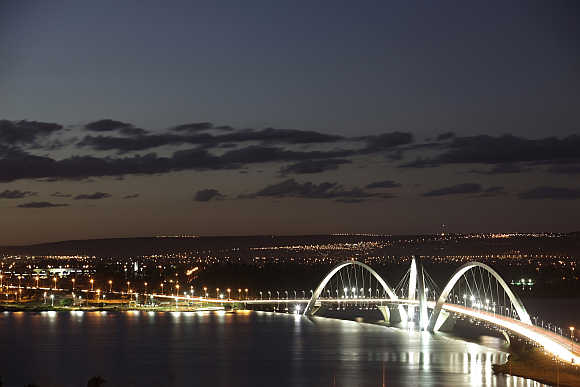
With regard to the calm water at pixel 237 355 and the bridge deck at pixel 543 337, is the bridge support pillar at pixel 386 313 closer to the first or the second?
the calm water at pixel 237 355

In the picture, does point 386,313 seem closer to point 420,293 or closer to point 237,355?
point 420,293

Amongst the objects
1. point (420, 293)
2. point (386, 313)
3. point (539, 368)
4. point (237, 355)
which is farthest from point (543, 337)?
point (386, 313)

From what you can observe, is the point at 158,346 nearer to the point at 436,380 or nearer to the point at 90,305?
the point at 436,380

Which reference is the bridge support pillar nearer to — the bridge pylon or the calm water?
the bridge pylon

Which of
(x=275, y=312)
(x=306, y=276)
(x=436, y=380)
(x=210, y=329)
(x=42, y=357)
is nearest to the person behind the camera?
(x=436, y=380)

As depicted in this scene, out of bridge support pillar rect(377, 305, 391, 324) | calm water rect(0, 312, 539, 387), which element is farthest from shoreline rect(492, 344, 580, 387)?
bridge support pillar rect(377, 305, 391, 324)

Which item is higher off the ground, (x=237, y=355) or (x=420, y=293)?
(x=420, y=293)

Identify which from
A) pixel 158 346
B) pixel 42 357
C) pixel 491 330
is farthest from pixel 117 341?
pixel 491 330

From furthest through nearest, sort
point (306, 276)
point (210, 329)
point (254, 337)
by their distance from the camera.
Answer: point (306, 276) < point (210, 329) < point (254, 337)
